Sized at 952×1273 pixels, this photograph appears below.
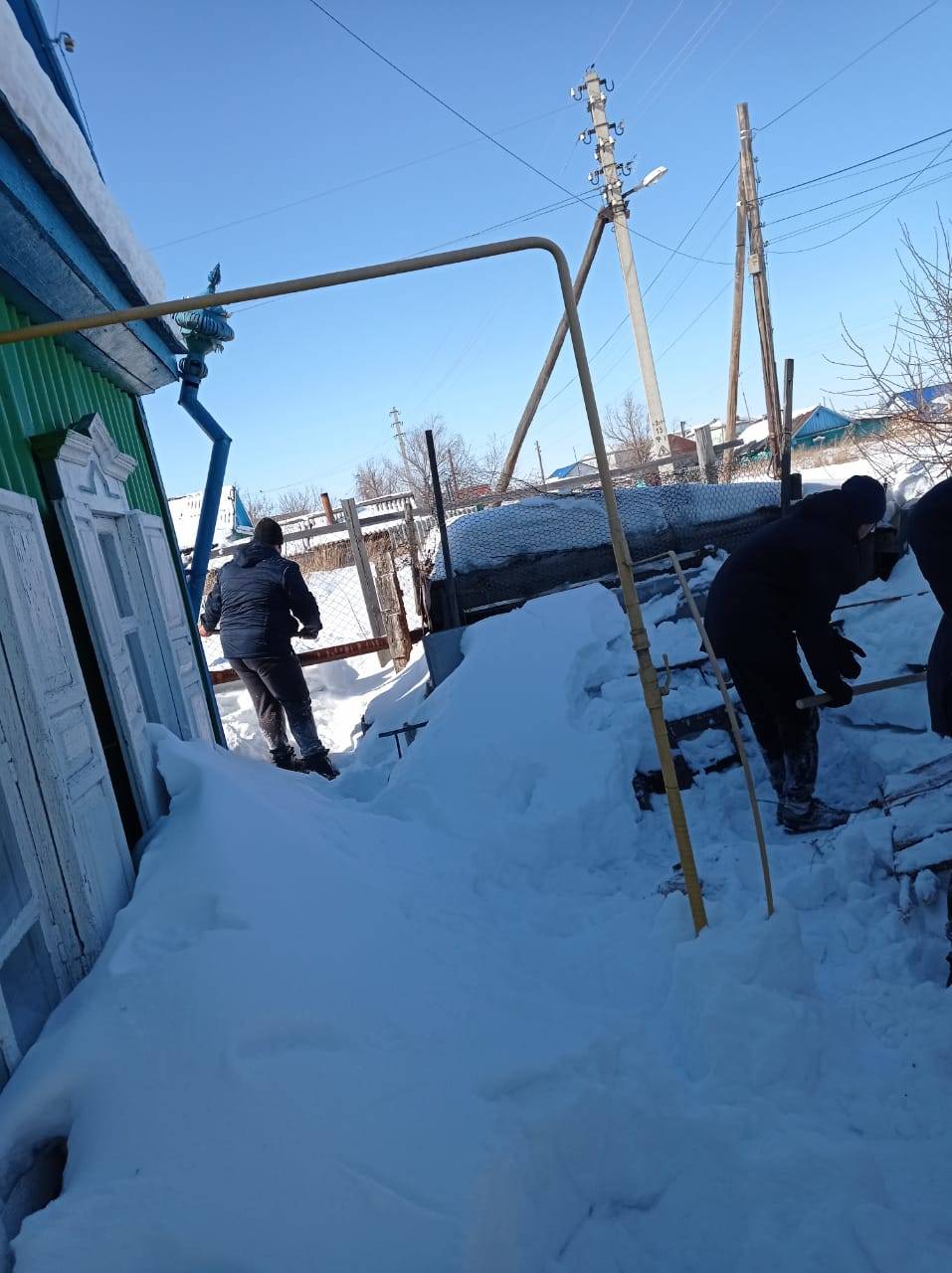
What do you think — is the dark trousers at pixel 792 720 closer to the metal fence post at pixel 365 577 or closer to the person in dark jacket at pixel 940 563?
the person in dark jacket at pixel 940 563

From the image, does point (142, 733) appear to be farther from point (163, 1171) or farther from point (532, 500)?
point (532, 500)

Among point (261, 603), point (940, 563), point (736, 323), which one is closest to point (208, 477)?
point (261, 603)

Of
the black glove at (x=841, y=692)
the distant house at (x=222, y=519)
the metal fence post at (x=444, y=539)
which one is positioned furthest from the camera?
the distant house at (x=222, y=519)

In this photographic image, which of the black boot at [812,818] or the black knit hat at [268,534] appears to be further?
the black knit hat at [268,534]

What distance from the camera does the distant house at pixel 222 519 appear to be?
21.2 m

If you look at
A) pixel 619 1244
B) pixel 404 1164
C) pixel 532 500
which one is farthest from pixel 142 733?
pixel 532 500

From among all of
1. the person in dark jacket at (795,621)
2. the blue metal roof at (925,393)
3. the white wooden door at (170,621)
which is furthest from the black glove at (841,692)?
the blue metal roof at (925,393)

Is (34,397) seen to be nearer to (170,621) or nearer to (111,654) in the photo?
(111,654)

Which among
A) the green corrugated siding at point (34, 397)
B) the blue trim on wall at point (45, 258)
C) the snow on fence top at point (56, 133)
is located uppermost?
the snow on fence top at point (56, 133)

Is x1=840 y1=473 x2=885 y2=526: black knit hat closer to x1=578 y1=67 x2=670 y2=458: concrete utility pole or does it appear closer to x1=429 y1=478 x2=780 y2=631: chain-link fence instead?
x1=429 y1=478 x2=780 y2=631: chain-link fence

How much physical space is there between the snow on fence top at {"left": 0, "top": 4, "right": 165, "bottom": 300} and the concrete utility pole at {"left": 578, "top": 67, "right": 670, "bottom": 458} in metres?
12.5

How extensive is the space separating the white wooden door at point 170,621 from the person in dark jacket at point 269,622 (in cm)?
48

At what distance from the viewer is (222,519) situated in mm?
22797

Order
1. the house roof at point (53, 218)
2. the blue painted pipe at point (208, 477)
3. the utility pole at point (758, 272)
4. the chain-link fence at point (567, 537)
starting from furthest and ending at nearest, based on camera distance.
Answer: the utility pole at point (758, 272) → the chain-link fence at point (567, 537) → the blue painted pipe at point (208, 477) → the house roof at point (53, 218)
